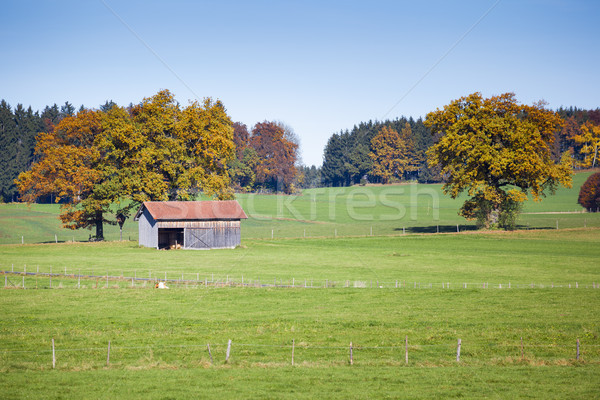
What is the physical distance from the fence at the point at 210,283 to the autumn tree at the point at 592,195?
73045 mm

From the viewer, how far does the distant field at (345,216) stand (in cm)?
8888

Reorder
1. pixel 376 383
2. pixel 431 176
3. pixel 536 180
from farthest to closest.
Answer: pixel 431 176
pixel 536 180
pixel 376 383

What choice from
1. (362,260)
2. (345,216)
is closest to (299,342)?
(362,260)

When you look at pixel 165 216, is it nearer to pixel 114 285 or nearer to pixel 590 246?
pixel 114 285

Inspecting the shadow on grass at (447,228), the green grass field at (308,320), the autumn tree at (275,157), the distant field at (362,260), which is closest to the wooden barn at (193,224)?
the distant field at (362,260)

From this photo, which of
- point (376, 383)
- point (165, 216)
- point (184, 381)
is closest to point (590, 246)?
point (165, 216)

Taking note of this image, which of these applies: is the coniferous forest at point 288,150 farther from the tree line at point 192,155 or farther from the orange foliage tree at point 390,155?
the tree line at point 192,155

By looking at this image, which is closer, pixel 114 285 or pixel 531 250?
pixel 114 285

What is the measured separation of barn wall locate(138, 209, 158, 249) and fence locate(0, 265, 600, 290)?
21.2m

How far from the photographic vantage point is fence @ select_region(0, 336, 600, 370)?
960 inches

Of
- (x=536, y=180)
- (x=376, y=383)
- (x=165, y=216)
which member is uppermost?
(x=536, y=180)

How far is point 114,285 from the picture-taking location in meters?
43.7

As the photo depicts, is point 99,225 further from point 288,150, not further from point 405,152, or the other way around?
point 405,152

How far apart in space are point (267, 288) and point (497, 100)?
4615 cm
